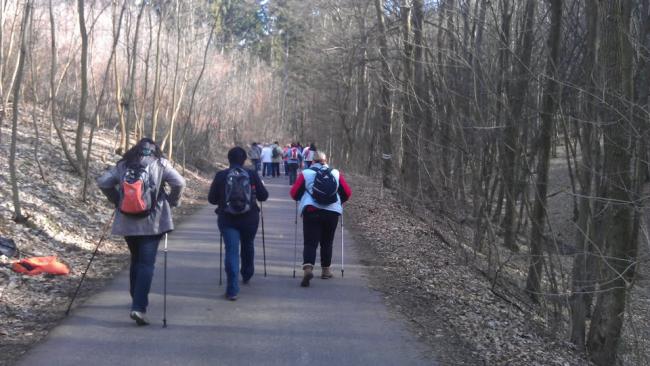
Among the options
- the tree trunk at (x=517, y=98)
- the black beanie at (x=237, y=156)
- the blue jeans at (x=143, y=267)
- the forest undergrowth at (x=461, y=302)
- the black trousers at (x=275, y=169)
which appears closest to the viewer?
the blue jeans at (x=143, y=267)

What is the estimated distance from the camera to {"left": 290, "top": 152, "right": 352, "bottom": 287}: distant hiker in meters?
9.38

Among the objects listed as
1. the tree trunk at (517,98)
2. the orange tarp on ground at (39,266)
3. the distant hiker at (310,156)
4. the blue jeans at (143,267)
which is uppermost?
the tree trunk at (517,98)

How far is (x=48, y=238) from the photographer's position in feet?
36.9

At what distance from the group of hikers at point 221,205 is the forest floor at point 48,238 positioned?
114 cm

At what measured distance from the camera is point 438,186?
15578 millimetres

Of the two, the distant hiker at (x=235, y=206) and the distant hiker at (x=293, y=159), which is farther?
the distant hiker at (x=293, y=159)

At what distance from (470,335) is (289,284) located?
2886 millimetres

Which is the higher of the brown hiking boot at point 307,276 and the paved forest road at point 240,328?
the brown hiking boot at point 307,276

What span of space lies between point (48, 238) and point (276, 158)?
2349 cm

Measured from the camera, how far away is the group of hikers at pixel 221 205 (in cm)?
692

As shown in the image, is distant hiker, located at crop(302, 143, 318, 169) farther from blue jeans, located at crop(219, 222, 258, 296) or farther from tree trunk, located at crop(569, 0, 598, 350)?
tree trunk, located at crop(569, 0, 598, 350)

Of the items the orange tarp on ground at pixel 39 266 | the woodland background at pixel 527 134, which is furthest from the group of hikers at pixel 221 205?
the woodland background at pixel 527 134

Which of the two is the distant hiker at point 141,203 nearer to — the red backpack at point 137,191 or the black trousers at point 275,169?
the red backpack at point 137,191

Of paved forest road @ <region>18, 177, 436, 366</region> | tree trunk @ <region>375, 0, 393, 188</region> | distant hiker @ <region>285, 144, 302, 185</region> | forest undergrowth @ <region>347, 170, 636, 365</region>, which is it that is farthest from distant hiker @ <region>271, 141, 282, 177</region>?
paved forest road @ <region>18, 177, 436, 366</region>
